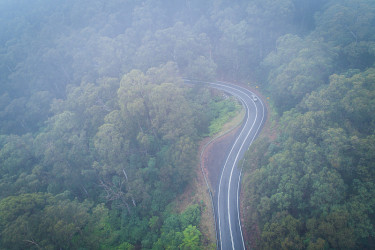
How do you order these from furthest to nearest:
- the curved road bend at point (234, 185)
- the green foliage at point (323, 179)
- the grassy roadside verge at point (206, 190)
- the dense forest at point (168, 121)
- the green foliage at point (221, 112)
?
the green foliage at point (221, 112), the grassy roadside verge at point (206, 190), the curved road bend at point (234, 185), the dense forest at point (168, 121), the green foliage at point (323, 179)

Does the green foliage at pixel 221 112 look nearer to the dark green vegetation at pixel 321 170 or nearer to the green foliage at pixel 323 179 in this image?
the dark green vegetation at pixel 321 170

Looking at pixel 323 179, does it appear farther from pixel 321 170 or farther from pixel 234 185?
pixel 234 185

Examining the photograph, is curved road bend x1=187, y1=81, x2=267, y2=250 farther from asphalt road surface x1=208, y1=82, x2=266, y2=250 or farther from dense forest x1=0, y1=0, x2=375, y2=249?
dense forest x1=0, y1=0, x2=375, y2=249

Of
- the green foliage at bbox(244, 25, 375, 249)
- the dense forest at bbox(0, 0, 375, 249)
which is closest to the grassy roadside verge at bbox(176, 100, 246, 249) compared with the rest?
the dense forest at bbox(0, 0, 375, 249)

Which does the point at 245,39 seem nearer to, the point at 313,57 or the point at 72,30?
the point at 313,57

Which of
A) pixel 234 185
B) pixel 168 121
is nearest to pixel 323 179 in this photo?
pixel 234 185

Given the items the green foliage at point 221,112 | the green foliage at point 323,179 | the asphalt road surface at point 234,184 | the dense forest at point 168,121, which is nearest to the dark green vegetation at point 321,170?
the green foliage at point 323,179
